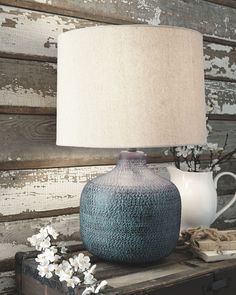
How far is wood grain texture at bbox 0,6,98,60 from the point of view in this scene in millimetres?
1393

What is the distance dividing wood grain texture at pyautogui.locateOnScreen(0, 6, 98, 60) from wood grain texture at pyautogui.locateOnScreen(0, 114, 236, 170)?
0.20m

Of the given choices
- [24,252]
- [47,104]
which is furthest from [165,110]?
[24,252]

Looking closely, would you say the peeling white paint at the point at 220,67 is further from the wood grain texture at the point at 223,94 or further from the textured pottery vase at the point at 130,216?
the textured pottery vase at the point at 130,216

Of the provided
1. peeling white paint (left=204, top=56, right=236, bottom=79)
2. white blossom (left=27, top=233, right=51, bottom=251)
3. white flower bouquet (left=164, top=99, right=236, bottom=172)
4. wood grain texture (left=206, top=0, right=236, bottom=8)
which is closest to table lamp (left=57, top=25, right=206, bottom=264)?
white blossom (left=27, top=233, right=51, bottom=251)

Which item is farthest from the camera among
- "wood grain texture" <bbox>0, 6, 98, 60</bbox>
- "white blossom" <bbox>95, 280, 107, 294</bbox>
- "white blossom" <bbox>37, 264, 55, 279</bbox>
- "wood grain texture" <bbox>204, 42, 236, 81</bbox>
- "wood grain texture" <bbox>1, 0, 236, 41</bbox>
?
"wood grain texture" <bbox>204, 42, 236, 81</bbox>

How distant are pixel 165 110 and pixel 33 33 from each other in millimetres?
537

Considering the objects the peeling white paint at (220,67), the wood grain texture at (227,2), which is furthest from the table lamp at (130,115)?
the wood grain texture at (227,2)

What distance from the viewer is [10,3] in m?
1.39

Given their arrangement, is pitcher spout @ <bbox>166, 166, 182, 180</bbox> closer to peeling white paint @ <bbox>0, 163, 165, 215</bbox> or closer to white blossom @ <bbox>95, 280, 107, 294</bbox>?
peeling white paint @ <bbox>0, 163, 165, 215</bbox>

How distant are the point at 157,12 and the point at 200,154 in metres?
0.56

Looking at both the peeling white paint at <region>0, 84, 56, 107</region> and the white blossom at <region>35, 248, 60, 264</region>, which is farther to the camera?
the peeling white paint at <region>0, 84, 56, 107</region>

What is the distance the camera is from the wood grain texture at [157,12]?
1500mm

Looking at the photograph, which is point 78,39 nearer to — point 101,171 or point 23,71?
point 23,71

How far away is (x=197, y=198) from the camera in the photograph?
5.01 ft
